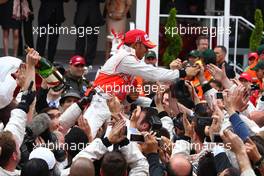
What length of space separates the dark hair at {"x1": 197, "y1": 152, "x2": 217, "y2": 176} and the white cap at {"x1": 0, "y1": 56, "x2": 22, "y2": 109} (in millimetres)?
2215

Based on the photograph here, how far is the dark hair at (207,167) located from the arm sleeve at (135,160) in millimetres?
425

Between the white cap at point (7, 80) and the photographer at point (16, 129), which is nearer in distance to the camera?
the photographer at point (16, 129)

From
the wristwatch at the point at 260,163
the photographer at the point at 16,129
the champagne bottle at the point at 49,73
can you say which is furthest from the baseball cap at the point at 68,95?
the wristwatch at the point at 260,163

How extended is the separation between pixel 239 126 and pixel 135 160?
0.84 m

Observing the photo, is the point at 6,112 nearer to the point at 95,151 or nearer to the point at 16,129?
the point at 16,129

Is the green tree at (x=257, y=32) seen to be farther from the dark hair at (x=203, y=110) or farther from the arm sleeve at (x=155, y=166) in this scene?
the arm sleeve at (x=155, y=166)

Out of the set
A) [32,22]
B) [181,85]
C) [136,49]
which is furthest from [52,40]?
[181,85]

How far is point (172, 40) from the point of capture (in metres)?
14.8

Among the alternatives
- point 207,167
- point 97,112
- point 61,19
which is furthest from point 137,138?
point 61,19

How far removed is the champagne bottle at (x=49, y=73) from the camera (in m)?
9.32

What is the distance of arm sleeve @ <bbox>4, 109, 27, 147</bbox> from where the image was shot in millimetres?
7309

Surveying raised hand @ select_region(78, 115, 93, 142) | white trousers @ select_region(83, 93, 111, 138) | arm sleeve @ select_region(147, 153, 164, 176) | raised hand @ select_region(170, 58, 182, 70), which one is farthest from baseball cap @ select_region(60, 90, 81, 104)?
arm sleeve @ select_region(147, 153, 164, 176)

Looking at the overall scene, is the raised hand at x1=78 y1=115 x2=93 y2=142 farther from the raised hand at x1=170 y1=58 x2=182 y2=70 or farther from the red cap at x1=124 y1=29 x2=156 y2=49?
the raised hand at x1=170 y1=58 x2=182 y2=70

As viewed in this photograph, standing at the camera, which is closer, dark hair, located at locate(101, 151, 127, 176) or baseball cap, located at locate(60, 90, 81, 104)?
dark hair, located at locate(101, 151, 127, 176)
